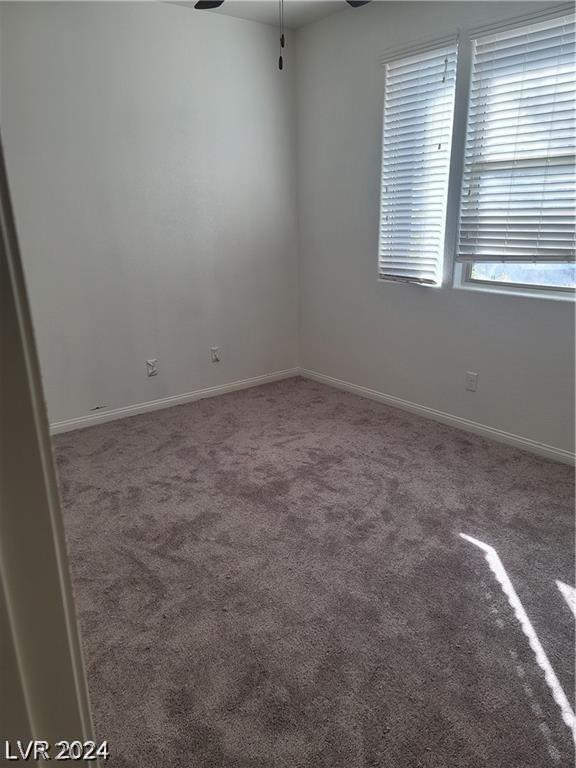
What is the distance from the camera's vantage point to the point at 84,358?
3596mm

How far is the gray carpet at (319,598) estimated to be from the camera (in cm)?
151

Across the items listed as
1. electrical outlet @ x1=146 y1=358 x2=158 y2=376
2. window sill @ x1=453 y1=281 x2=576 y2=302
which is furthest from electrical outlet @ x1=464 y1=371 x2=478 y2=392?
electrical outlet @ x1=146 y1=358 x2=158 y2=376

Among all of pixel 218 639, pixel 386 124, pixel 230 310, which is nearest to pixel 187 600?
pixel 218 639

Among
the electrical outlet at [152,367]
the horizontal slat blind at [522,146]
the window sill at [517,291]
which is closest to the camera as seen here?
the horizontal slat blind at [522,146]

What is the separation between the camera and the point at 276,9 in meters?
3.56

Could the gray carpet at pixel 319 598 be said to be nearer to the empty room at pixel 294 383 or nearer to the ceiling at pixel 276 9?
the empty room at pixel 294 383

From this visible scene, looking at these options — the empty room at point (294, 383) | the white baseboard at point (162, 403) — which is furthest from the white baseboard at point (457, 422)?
the white baseboard at point (162, 403)

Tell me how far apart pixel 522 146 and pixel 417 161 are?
0.72 meters

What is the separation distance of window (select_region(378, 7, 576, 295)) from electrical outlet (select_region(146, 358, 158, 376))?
6.16ft

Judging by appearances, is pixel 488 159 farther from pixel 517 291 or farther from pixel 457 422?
pixel 457 422

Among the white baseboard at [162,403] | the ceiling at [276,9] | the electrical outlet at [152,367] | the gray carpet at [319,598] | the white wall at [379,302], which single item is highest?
the ceiling at [276,9]

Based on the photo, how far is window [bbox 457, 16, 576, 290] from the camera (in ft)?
8.84

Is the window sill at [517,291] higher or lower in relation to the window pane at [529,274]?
lower

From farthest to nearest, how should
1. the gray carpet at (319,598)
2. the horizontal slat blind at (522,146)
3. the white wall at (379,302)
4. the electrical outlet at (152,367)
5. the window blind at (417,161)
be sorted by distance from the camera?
the electrical outlet at (152,367) → the window blind at (417,161) → the white wall at (379,302) → the horizontal slat blind at (522,146) → the gray carpet at (319,598)
